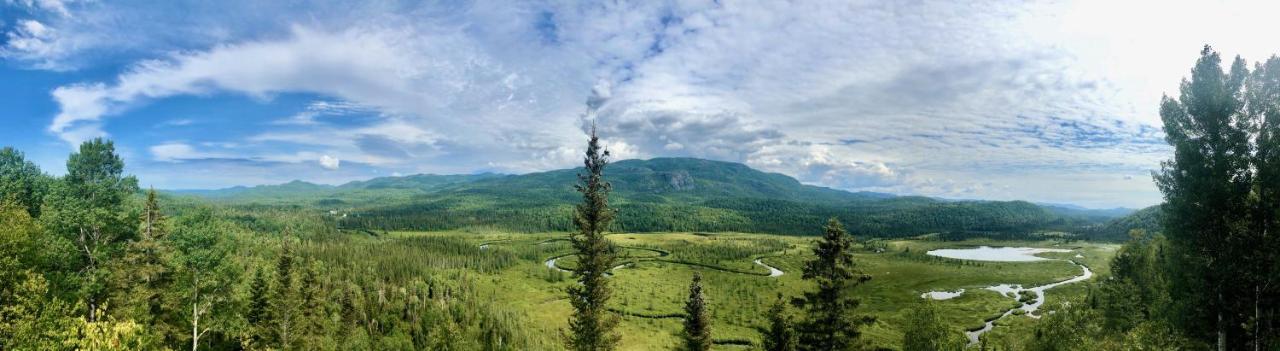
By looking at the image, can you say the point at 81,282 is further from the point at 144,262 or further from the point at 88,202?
the point at 88,202

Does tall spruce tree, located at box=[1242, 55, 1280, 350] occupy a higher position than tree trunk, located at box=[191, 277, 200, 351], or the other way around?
tall spruce tree, located at box=[1242, 55, 1280, 350]

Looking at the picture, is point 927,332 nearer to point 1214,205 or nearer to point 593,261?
point 1214,205

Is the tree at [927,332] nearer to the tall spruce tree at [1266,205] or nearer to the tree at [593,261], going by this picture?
the tall spruce tree at [1266,205]

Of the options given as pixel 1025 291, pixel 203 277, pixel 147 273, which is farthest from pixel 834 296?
pixel 1025 291

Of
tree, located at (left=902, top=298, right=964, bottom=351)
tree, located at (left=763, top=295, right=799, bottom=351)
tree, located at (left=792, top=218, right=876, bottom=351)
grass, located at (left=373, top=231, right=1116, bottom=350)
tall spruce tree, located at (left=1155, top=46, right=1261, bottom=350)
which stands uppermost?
tall spruce tree, located at (left=1155, top=46, right=1261, bottom=350)

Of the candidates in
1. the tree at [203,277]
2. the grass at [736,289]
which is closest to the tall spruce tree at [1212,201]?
the tree at [203,277]

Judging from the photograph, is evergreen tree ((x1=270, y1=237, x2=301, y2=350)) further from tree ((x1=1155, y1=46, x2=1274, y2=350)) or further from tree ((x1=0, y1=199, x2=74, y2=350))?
tree ((x1=1155, y1=46, x2=1274, y2=350))

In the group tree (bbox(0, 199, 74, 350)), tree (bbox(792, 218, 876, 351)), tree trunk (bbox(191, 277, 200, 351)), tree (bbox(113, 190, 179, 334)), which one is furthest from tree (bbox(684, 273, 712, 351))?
tree trunk (bbox(191, 277, 200, 351))
